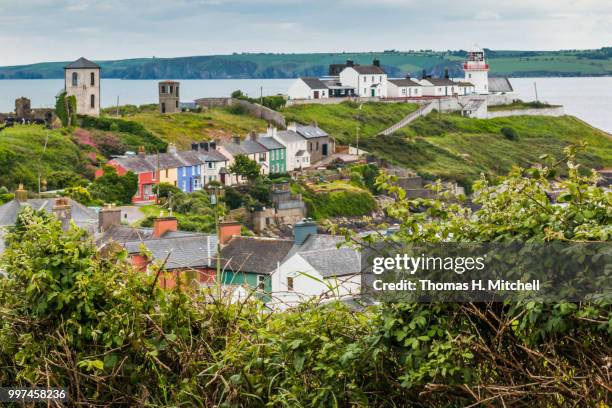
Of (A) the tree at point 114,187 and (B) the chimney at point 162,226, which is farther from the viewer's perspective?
(A) the tree at point 114,187

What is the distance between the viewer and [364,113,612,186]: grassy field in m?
73.3

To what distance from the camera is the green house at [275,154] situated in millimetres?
62625

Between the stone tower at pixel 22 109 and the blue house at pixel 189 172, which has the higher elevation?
the stone tower at pixel 22 109

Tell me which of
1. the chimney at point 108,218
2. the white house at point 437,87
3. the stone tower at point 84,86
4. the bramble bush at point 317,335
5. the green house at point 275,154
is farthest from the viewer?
the white house at point 437,87

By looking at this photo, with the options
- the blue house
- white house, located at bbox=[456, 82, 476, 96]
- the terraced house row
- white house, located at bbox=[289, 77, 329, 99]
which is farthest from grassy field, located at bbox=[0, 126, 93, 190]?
white house, located at bbox=[456, 82, 476, 96]

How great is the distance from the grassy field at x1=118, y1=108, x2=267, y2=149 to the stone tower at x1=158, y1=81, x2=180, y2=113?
791 millimetres

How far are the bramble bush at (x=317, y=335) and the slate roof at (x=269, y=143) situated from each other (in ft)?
189

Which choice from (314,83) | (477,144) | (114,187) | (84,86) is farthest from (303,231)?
(314,83)

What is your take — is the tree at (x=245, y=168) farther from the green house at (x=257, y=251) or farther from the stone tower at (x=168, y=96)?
the green house at (x=257, y=251)

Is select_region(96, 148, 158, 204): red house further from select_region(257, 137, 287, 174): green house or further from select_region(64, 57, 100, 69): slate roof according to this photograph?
select_region(64, 57, 100, 69): slate roof

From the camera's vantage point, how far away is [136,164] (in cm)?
4822

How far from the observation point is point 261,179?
5559 centimetres

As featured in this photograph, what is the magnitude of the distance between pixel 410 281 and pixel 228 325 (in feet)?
3.66

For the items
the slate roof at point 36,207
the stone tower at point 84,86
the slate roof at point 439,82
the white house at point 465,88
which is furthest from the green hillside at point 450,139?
the slate roof at point 36,207
